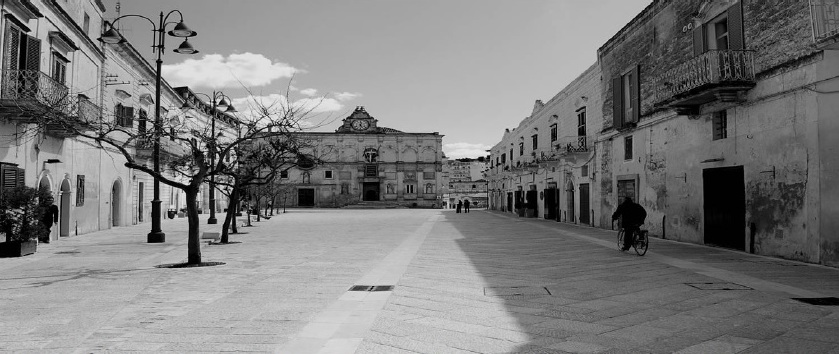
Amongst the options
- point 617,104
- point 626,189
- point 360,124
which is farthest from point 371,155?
point 626,189

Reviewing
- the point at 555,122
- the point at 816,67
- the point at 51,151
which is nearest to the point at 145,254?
the point at 51,151

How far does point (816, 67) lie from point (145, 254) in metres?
14.6

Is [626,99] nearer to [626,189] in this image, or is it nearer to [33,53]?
[626,189]

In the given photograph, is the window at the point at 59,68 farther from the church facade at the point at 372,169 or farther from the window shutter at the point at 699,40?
the church facade at the point at 372,169

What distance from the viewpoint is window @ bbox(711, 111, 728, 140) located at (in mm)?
13989

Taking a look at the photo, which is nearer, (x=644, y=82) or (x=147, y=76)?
(x=644, y=82)

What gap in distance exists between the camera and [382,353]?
15.7 ft

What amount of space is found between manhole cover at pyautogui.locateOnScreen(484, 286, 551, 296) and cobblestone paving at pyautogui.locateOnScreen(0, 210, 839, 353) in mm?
41

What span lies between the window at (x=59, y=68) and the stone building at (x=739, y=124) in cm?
1710

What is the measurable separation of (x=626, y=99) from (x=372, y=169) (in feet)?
169

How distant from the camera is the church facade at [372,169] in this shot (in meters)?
68.9

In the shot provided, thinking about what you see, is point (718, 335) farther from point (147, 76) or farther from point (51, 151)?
point (147, 76)

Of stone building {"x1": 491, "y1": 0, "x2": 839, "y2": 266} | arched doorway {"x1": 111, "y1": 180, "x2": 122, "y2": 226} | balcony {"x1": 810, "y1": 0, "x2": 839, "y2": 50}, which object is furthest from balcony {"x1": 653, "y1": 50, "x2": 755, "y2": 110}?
arched doorway {"x1": 111, "y1": 180, "x2": 122, "y2": 226}

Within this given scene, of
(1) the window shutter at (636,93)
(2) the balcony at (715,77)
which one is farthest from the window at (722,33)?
(1) the window shutter at (636,93)
